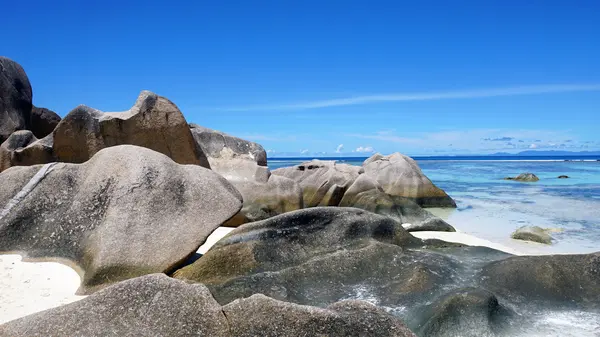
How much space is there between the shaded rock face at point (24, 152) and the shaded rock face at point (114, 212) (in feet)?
12.0

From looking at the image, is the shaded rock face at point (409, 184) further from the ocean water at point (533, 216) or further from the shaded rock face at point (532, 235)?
the shaded rock face at point (532, 235)

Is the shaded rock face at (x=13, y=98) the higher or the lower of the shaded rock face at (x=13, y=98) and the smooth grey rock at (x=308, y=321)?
the higher

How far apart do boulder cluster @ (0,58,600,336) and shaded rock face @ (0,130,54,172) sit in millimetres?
3683

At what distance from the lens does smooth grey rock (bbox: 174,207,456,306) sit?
4824 millimetres

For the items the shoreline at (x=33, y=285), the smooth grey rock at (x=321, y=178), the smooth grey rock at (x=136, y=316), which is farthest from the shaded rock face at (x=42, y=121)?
the smooth grey rock at (x=136, y=316)

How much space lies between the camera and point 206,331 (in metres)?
2.66

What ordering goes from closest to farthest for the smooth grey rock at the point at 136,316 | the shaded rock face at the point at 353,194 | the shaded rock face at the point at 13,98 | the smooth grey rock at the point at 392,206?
the smooth grey rock at the point at 136,316, the smooth grey rock at the point at 392,206, the shaded rock face at the point at 353,194, the shaded rock face at the point at 13,98

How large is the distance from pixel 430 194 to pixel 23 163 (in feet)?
44.0

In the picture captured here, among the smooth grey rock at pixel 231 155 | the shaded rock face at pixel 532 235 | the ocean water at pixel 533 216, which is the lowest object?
the ocean water at pixel 533 216

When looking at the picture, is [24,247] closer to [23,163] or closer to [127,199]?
[127,199]

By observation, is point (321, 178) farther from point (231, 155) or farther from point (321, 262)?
point (321, 262)

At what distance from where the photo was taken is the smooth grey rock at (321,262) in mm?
4824

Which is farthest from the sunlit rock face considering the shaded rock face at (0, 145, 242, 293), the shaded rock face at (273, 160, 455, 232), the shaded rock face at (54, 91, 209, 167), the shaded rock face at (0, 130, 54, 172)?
the shaded rock face at (0, 130, 54, 172)

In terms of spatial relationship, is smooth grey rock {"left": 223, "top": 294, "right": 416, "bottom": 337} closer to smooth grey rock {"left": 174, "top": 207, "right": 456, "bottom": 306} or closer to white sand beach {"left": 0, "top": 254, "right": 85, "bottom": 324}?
smooth grey rock {"left": 174, "top": 207, "right": 456, "bottom": 306}
